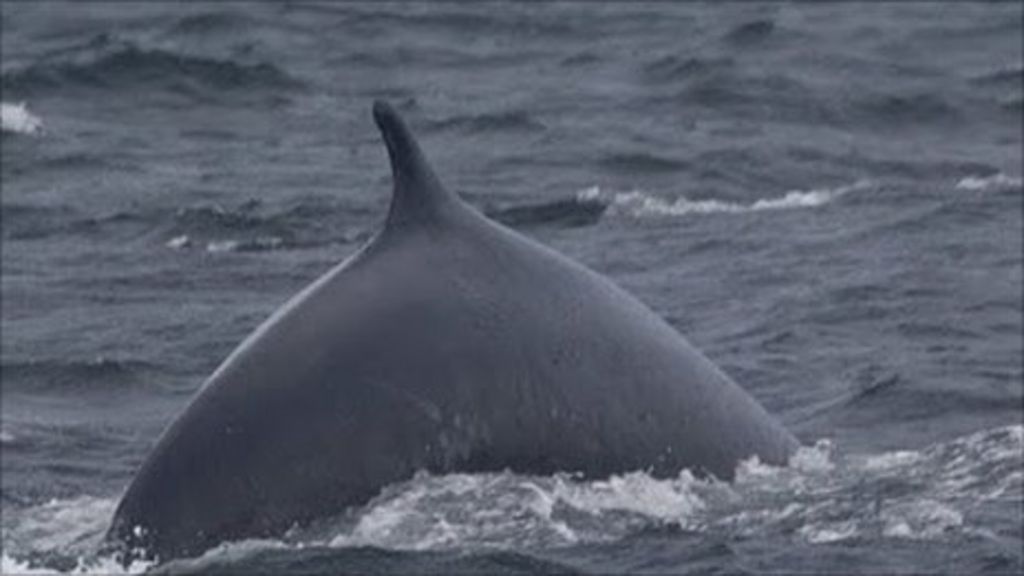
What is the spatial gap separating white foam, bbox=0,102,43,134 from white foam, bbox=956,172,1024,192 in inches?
363

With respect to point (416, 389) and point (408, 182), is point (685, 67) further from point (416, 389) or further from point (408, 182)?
point (416, 389)

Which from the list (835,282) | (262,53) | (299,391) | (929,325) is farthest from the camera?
(262,53)

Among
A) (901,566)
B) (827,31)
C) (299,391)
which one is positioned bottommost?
(827,31)

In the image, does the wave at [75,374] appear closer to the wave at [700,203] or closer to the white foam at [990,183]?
the wave at [700,203]

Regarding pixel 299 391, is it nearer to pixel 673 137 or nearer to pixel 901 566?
pixel 901 566

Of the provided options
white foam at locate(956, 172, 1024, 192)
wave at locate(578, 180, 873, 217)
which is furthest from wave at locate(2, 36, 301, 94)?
white foam at locate(956, 172, 1024, 192)

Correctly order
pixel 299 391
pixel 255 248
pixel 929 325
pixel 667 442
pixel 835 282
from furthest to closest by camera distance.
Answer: pixel 255 248
pixel 835 282
pixel 929 325
pixel 667 442
pixel 299 391

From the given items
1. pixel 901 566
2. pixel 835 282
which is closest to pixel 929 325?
pixel 835 282

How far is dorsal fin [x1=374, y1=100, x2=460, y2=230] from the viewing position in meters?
14.5

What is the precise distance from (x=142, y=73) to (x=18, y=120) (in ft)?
11.5

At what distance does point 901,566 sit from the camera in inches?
601

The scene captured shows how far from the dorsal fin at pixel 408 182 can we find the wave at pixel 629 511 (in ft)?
3.56

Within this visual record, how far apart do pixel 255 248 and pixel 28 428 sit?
23.0 ft

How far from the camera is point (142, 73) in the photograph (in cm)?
3775
